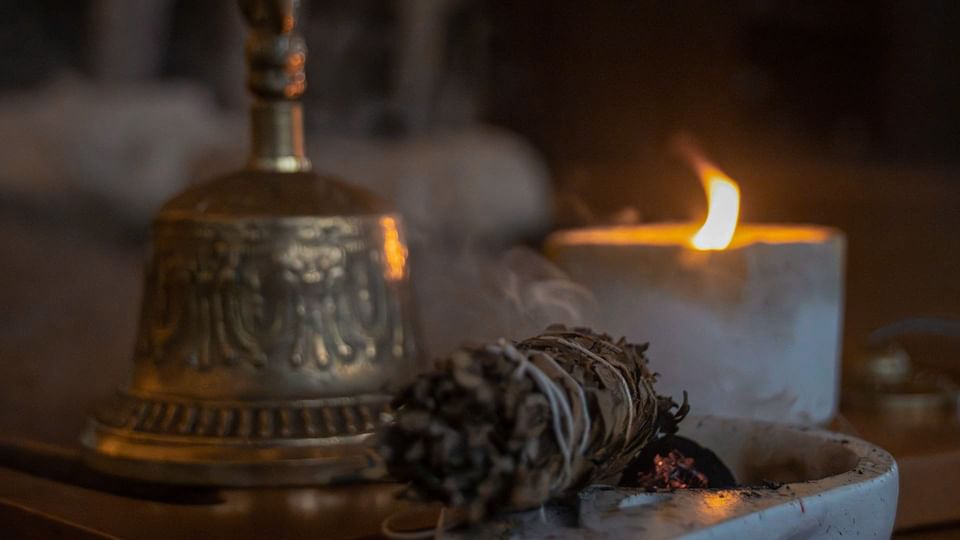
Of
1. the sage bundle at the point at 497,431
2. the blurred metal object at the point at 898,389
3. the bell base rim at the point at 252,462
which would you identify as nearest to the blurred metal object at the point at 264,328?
the bell base rim at the point at 252,462

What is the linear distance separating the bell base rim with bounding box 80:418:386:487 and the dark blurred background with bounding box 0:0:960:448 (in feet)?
1.15

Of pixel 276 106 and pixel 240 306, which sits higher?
pixel 276 106

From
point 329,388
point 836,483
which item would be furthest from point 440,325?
point 836,483

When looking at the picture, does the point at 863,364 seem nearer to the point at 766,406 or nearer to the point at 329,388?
the point at 766,406

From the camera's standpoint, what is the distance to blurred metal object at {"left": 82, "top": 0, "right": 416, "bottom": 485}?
577mm

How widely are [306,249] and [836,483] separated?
31 cm

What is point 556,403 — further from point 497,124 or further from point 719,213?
point 497,124

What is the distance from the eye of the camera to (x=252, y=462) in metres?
0.57

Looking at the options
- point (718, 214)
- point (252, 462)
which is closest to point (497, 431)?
point (252, 462)

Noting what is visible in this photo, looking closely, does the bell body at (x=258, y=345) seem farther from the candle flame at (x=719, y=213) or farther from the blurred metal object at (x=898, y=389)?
the blurred metal object at (x=898, y=389)

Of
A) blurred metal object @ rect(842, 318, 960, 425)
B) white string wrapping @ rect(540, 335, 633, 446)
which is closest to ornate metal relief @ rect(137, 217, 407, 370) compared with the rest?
white string wrapping @ rect(540, 335, 633, 446)

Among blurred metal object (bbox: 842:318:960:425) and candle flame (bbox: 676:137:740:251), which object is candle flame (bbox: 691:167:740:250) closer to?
candle flame (bbox: 676:137:740:251)

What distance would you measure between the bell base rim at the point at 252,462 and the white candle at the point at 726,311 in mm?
148

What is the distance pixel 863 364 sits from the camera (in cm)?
81
